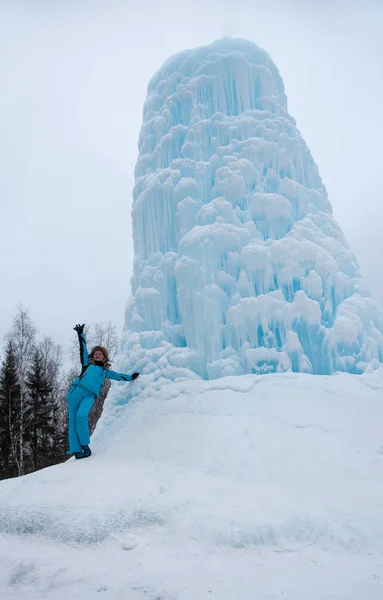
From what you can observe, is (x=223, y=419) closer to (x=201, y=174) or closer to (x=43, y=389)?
(x=201, y=174)

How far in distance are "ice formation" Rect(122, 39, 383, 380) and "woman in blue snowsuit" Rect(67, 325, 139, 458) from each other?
3.14 ft

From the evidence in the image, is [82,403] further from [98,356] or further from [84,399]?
[98,356]

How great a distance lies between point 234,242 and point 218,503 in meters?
4.32

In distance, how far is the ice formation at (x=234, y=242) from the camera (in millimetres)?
6594

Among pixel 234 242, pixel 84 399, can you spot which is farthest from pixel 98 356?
pixel 234 242

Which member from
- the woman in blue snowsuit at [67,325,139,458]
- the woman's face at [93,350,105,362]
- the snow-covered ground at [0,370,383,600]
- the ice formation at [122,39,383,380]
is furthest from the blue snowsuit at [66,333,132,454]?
the ice formation at [122,39,383,380]

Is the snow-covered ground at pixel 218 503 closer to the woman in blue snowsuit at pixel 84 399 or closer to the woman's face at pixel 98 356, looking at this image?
the woman in blue snowsuit at pixel 84 399

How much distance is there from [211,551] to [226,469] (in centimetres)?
139

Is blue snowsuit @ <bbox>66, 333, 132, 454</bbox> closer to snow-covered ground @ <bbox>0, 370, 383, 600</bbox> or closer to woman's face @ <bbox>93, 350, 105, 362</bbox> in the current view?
woman's face @ <bbox>93, 350, 105, 362</bbox>

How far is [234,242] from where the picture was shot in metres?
7.05

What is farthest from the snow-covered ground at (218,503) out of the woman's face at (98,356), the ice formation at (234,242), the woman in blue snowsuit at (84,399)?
the woman's face at (98,356)

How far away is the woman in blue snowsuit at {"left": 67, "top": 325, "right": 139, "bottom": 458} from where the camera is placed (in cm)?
584

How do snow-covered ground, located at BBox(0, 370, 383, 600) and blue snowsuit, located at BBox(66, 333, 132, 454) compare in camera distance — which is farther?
A: blue snowsuit, located at BBox(66, 333, 132, 454)

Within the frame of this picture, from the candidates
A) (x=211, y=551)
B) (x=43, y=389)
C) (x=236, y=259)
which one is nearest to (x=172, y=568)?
(x=211, y=551)
